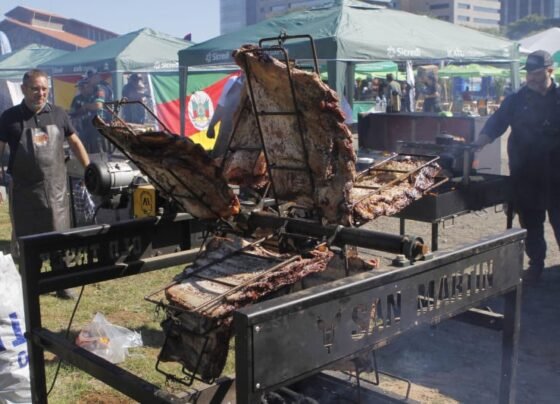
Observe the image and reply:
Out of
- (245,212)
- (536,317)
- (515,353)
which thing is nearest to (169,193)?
(245,212)

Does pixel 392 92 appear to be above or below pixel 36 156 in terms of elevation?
above

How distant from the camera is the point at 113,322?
5.07m

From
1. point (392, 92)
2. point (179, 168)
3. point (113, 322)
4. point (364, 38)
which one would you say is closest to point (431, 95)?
point (392, 92)

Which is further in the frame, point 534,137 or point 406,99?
point 406,99

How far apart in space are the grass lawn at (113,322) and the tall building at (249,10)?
90203 mm

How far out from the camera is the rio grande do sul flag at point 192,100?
41.8 ft

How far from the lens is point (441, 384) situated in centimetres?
395

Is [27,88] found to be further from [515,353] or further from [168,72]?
[168,72]

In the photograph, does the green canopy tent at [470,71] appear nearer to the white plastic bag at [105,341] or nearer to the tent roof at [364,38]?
the tent roof at [364,38]

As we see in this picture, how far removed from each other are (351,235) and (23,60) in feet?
65.7

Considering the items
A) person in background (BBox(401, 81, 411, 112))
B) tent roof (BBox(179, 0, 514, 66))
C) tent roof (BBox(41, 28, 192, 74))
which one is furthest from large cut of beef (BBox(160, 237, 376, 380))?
person in background (BBox(401, 81, 411, 112))

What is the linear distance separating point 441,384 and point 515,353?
1.39 meters

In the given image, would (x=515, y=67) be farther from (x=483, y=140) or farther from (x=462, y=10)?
(x=462, y=10)

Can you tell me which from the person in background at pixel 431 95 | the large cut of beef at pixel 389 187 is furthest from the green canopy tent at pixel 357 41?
the large cut of beef at pixel 389 187
